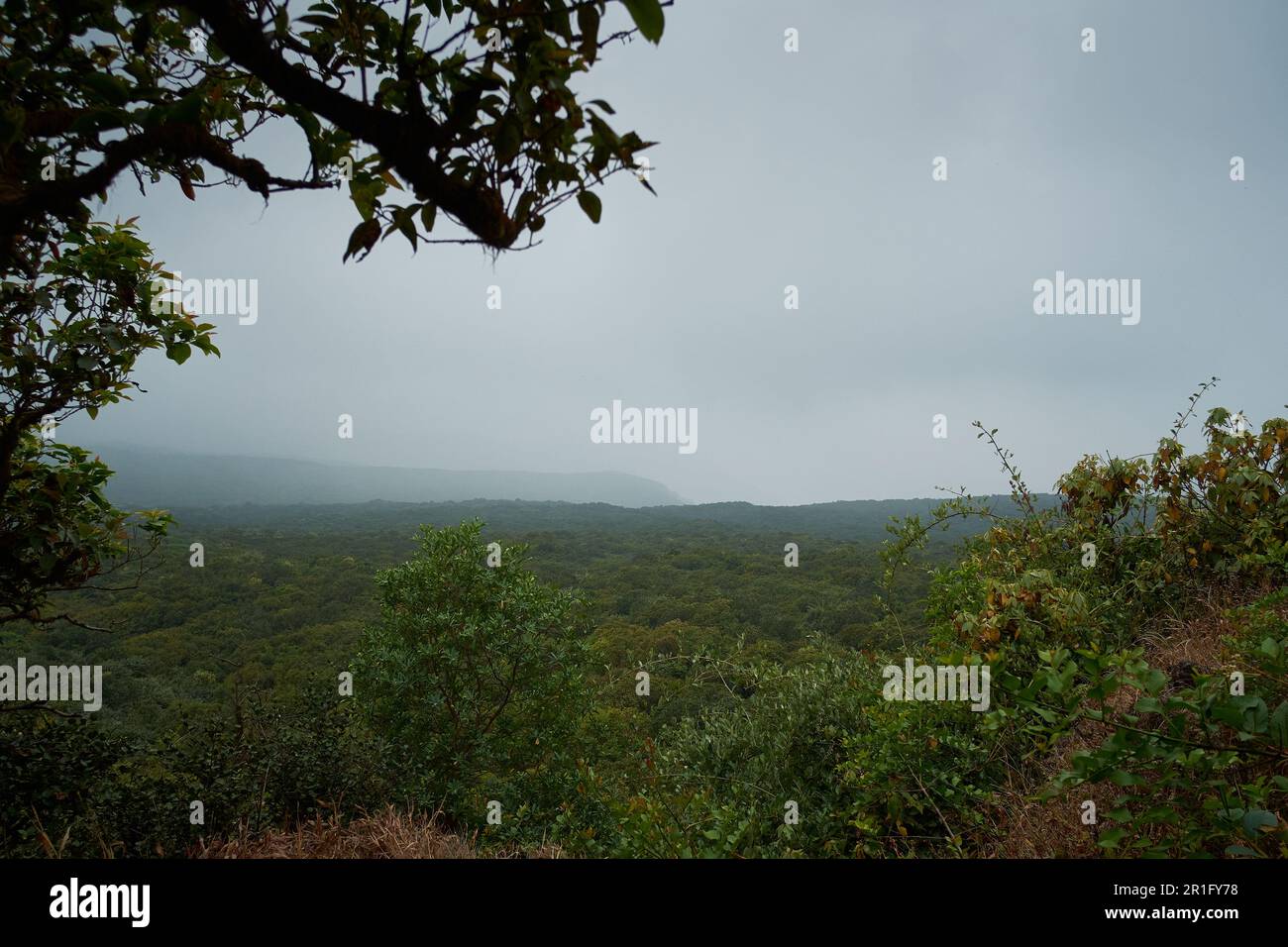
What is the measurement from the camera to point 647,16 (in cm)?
99

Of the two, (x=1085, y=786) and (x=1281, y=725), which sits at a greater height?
(x=1281, y=725)

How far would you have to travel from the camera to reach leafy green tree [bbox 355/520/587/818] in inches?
351

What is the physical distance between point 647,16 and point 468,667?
9.70 metres

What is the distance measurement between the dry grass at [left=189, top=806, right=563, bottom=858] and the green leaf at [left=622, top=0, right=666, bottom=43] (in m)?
3.61

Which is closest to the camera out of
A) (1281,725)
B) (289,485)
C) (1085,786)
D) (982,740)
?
(1281,725)

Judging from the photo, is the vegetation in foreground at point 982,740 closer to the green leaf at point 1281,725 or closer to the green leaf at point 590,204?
the green leaf at point 1281,725

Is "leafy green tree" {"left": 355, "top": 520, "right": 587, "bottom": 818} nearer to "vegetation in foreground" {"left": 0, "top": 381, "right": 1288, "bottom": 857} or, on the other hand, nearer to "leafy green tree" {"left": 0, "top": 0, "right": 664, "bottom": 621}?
"vegetation in foreground" {"left": 0, "top": 381, "right": 1288, "bottom": 857}

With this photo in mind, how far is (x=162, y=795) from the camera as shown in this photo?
12.7 feet

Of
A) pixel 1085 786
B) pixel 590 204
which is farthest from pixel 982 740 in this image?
pixel 590 204

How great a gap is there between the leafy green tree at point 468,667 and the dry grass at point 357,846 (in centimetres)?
534

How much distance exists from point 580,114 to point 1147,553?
5555 mm

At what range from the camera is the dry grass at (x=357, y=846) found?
307cm

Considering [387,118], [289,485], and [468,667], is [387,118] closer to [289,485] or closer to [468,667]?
[468,667]

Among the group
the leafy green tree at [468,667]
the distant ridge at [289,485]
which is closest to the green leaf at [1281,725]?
the leafy green tree at [468,667]
